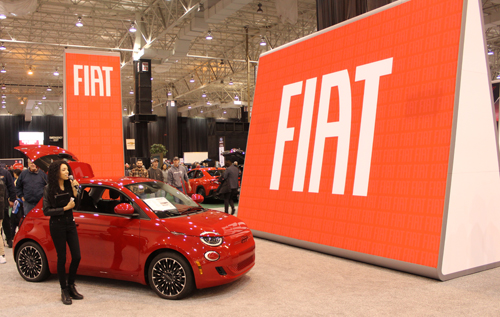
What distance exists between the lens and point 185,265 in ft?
15.5

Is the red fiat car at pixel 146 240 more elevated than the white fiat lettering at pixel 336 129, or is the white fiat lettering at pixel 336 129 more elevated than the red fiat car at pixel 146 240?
the white fiat lettering at pixel 336 129

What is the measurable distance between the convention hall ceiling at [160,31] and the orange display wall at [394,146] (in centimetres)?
795

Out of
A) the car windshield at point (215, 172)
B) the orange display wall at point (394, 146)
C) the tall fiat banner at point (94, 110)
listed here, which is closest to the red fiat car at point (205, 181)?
the car windshield at point (215, 172)

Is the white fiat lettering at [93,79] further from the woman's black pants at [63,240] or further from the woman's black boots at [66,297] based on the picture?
the woman's black boots at [66,297]

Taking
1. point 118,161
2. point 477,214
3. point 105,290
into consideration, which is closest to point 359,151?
point 477,214

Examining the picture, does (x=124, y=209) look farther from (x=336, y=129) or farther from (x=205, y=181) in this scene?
(x=205, y=181)

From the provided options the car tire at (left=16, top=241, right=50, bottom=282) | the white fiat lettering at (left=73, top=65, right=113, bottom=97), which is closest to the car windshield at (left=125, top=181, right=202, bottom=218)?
the car tire at (left=16, top=241, right=50, bottom=282)

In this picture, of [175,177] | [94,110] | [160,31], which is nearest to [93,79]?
[94,110]

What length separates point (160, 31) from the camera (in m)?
21.8

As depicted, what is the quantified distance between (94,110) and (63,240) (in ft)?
24.8

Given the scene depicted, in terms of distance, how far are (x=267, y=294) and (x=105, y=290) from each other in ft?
6.61

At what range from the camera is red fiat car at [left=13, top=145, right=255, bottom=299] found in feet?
15.7

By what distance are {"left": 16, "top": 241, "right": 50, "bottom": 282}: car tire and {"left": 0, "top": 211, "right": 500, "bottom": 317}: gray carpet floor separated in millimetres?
106

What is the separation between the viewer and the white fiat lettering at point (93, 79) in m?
11.5
